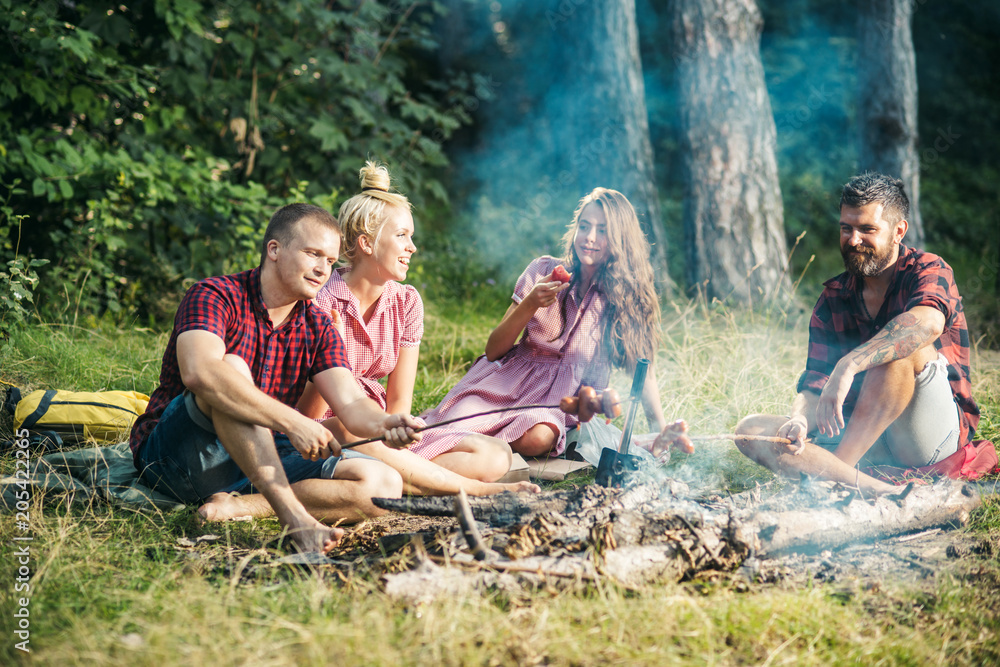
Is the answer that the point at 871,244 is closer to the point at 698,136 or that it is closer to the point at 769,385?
the point at 769,385

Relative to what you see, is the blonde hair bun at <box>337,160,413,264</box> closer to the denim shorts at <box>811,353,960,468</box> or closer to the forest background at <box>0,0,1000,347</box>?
the forest background at <box>0,0,1000,347</box>

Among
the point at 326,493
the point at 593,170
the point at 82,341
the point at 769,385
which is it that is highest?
the point at 593,170

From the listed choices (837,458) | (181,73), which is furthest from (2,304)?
(837,458)

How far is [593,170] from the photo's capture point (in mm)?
6504

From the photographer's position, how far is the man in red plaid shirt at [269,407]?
2342 millimetres

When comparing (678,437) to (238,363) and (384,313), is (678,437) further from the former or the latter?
(238,363)

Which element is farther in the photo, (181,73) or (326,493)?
(181,73)

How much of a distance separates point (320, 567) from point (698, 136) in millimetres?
4809

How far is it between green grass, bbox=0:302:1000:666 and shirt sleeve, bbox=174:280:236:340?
2.27ft

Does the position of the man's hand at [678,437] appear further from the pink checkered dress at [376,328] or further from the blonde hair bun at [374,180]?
the blonde hair bun at [374,180]

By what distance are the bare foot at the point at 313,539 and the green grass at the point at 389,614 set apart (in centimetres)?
10

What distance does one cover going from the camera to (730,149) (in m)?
5.72

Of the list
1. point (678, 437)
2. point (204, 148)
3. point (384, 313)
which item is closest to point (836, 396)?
point (678, 437)

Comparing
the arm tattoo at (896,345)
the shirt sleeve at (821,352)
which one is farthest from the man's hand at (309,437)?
the shirt sleeve at (821,352)
